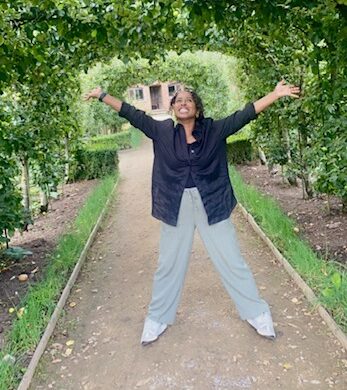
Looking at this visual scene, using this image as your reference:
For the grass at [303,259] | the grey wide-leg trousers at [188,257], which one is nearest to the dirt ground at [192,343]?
the grass at [303,259]

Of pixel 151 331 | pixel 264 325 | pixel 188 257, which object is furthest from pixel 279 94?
pixel 151 331

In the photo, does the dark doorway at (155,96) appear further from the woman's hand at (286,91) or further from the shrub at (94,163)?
the woman's hand at (286,91)

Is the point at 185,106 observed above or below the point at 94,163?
above

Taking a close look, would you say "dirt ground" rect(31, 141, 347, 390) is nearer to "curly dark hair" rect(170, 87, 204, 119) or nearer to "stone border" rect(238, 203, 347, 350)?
"stone border" rect(238, 203, 347, 350)

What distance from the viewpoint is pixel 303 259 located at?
496 cm

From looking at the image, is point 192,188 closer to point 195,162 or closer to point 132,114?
point 195,162

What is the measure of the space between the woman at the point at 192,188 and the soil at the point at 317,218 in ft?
6.16

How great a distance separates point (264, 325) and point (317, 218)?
354 centimetres

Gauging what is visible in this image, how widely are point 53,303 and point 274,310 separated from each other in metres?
1.97

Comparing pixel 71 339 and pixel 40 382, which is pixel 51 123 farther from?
pixel 40 382

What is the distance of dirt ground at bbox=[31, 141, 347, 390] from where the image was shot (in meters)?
3.35

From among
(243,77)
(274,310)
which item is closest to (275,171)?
(243,77)

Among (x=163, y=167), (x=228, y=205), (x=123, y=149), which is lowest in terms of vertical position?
(x=123, y=149)

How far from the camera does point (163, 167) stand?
370cm
